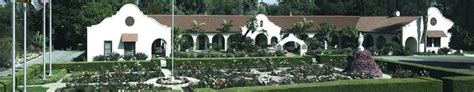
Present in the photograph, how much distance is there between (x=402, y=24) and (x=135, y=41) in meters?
29.3

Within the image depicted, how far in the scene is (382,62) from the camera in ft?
132

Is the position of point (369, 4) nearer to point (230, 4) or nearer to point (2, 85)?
point (230, 4)

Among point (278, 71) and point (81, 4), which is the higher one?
point (81, 4)

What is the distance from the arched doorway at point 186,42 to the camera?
56375mm

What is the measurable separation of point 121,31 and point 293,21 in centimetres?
2399

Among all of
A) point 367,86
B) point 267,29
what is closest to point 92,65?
point 367,86

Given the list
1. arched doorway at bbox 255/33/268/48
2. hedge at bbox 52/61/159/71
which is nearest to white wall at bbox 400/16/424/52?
arched doorway at bbox 255/33/268/48

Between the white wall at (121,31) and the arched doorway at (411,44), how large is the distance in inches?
1091

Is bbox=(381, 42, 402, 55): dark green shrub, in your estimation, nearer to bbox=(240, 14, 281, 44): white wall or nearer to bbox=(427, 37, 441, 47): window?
bbox=(427, 37, 441, 47): window

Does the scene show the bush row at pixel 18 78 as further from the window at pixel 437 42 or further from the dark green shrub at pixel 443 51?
the window at pixel 437 42

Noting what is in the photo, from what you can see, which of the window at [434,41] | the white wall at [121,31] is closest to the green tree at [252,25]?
the white wall at [121,31]

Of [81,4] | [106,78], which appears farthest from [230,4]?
[106,78]

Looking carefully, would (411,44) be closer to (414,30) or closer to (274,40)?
(414,30)

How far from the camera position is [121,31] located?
151ft
